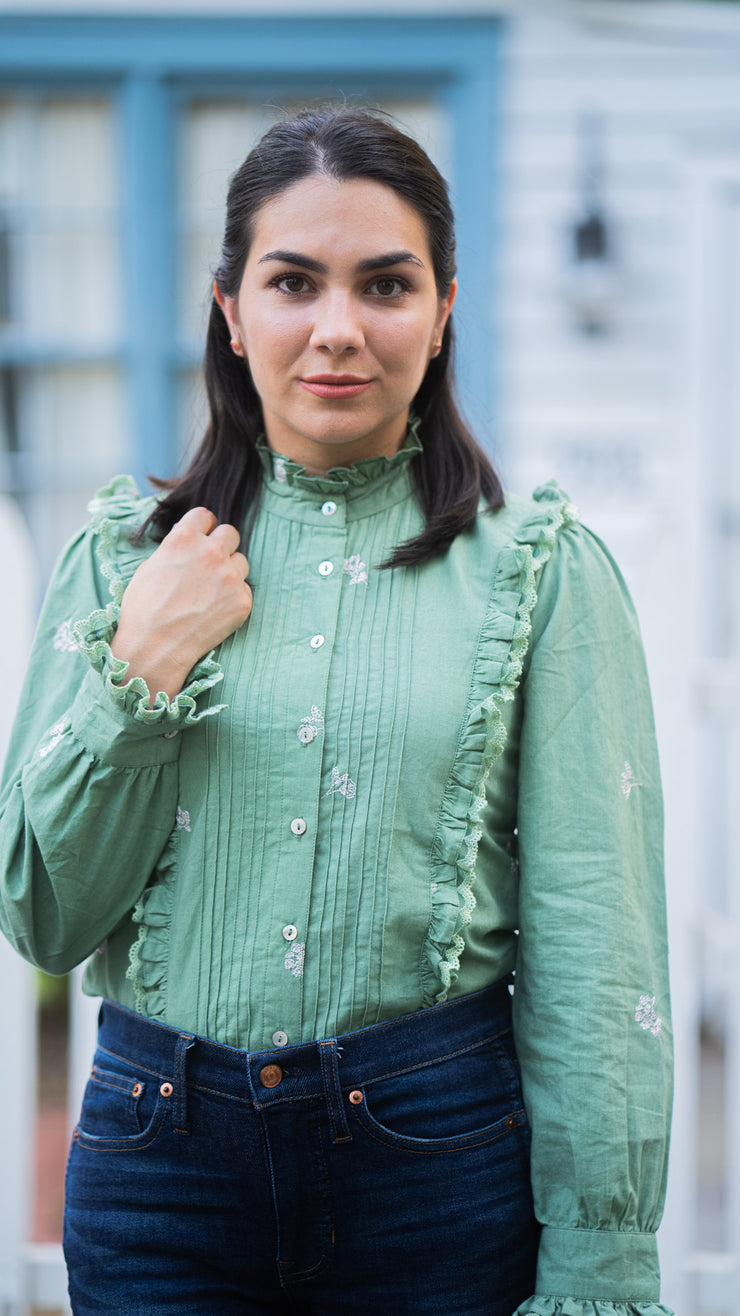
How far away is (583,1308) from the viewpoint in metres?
1.33

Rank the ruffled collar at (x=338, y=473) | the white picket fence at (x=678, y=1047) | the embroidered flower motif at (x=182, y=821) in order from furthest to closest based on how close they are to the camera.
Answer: the white picket fence at (x=678, y=1047) < the ruffled collar at (x=338, y=473) < the embroidered flower motif at (x=182, y=821)

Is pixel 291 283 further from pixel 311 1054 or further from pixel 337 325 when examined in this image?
pixel 311 1054

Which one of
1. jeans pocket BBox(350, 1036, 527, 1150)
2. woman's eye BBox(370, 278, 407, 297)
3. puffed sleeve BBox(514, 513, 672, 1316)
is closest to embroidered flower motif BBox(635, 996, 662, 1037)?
puffed sleeve BBox(514, 513, 672, 1316)

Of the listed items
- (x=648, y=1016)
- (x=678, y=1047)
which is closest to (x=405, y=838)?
(x=648, y=1016)

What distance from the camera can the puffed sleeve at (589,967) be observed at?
4.43 feet

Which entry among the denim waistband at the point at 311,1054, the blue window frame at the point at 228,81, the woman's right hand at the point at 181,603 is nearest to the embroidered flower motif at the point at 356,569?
the woman's right hand at the point at 181,603

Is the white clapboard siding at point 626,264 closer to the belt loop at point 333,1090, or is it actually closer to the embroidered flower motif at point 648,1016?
the embroidered flower motif at point 648,1016

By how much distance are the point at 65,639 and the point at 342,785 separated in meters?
0.40

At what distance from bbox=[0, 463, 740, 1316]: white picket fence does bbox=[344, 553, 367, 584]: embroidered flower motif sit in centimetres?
87

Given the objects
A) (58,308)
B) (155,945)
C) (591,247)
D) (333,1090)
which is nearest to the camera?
(333,1090)

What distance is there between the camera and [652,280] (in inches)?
169

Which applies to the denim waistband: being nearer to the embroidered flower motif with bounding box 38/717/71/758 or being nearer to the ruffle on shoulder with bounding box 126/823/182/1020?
the ruffle on shoulder with bounding box 126/823/182/1020

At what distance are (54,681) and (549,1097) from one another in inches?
30.0

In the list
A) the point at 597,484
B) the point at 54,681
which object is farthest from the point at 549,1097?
the point at 597,484
